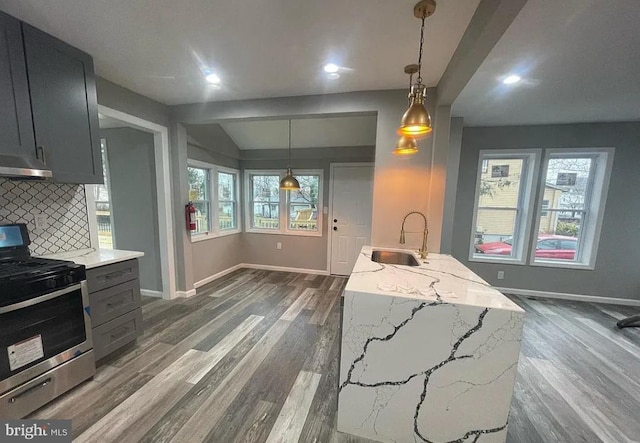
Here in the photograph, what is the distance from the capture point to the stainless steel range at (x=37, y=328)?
4.66 ft

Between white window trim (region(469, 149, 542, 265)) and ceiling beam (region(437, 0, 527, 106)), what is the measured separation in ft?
6.69

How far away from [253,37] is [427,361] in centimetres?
241

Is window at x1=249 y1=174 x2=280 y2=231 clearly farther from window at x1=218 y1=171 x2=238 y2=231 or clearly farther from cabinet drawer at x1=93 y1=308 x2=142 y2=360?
cabinet drawer at x1=93 y1=308 x2=142 y2=360

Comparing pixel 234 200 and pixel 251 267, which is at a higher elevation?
pixel 234 200

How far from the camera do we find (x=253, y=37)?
5.93 ft

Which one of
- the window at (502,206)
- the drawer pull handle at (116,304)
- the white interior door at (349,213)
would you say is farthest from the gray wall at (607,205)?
the drawer pull handle at (116,304)

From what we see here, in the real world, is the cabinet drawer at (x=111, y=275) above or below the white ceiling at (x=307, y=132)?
below

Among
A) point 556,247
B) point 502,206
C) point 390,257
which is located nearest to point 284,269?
point 390,257

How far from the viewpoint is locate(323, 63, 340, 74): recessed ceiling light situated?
214 cm

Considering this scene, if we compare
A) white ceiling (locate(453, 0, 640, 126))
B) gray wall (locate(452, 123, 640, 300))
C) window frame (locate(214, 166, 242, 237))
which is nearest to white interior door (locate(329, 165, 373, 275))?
gray wall (locate(452, 123, 640, 300))

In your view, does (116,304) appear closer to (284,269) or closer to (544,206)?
(284,269)

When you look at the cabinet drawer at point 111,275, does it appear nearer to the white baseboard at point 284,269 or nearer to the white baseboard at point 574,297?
the white baseboard at point 284,269

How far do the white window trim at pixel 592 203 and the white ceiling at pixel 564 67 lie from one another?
0.43 metres

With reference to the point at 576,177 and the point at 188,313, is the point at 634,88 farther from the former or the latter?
the point at 188,313
